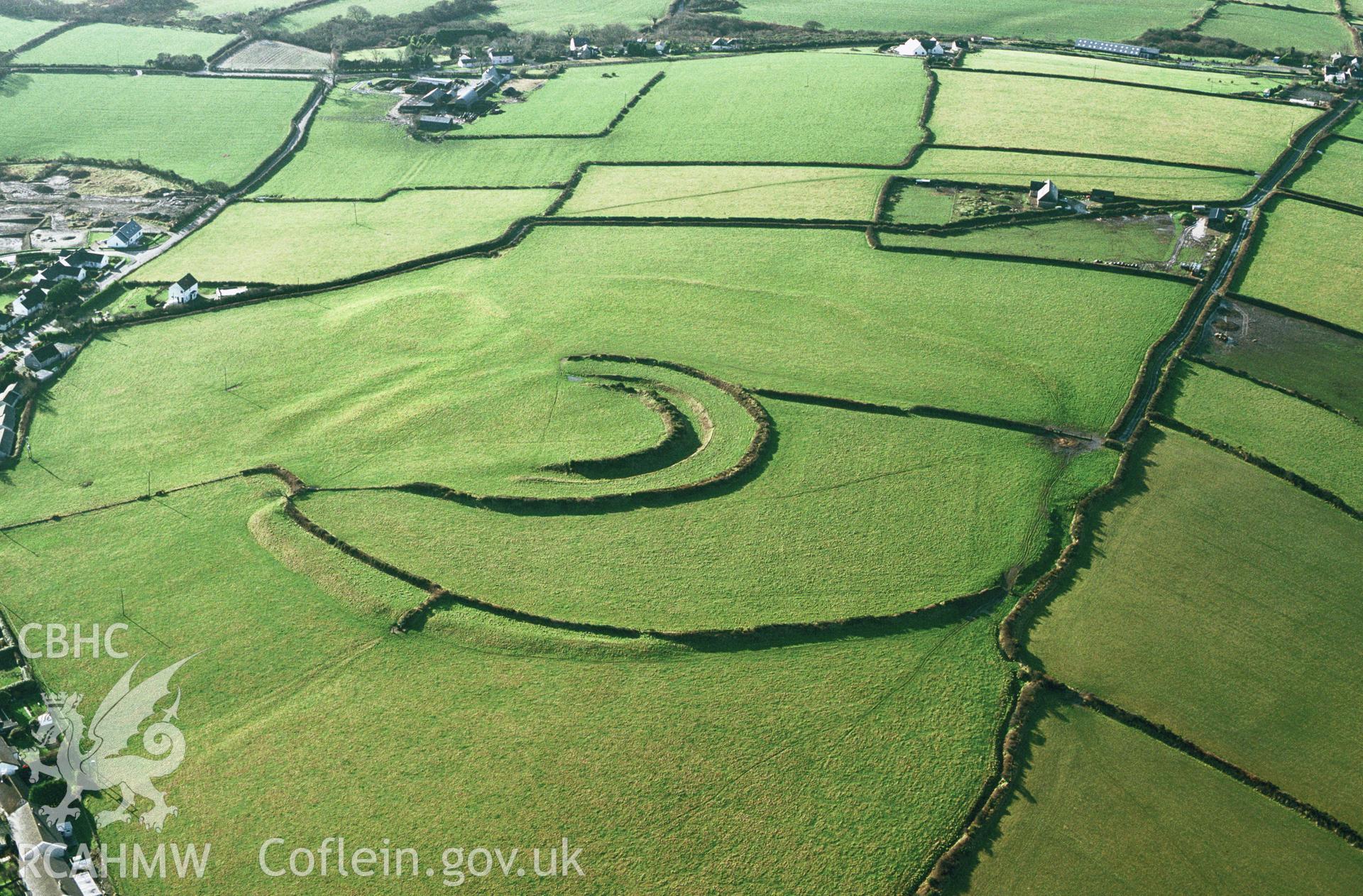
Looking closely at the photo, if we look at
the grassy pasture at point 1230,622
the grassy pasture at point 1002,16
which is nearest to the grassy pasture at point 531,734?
the grassy pasture at point 1230,622

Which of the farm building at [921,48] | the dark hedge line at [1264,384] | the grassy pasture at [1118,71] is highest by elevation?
the farm building at [921,48]

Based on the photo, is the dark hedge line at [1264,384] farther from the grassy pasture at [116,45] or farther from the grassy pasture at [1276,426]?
the grassy pasture at [116,45]

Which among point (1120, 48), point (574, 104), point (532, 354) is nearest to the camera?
point (532, 354)

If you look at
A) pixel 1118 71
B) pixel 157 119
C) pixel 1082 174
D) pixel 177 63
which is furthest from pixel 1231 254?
pixel 177 63

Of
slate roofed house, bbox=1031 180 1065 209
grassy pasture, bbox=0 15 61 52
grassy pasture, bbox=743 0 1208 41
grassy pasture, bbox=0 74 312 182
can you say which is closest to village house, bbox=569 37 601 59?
grassy pasture, bbox=743 0 1208 41

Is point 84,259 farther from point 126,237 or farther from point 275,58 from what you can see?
point 275,58

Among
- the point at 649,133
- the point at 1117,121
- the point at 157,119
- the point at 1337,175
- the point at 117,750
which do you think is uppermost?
the point at 1117,121

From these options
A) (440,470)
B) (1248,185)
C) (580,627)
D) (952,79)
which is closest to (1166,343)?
(1248,185)
